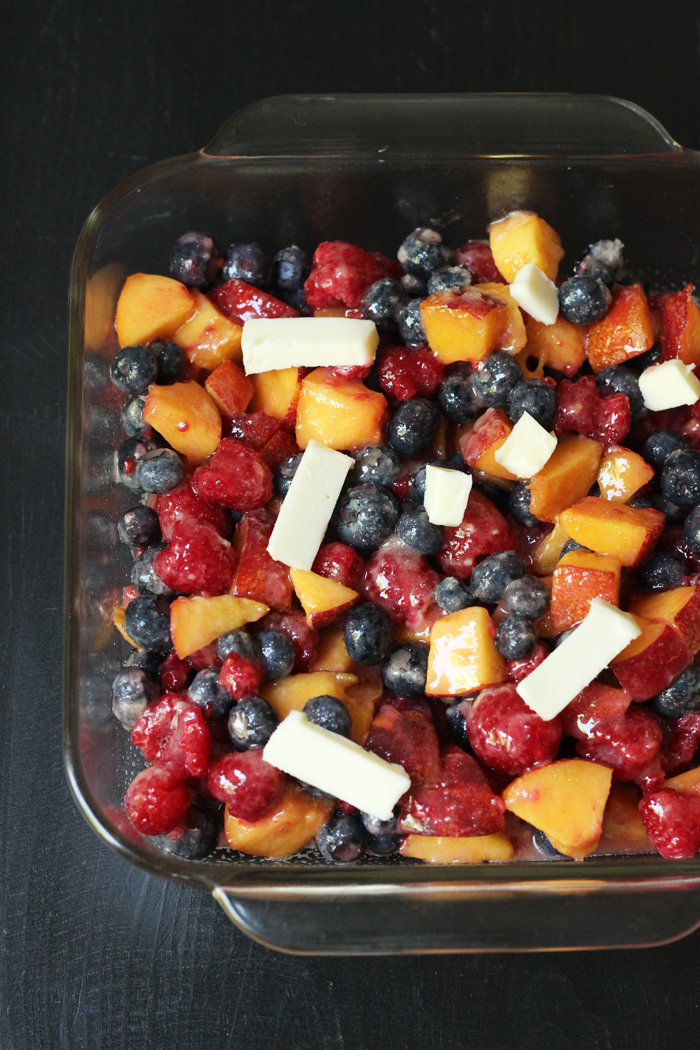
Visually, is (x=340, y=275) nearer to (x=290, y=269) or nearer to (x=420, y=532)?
(x=290, y=269)

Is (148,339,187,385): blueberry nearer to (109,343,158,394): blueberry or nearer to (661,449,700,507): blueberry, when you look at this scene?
(109,343,158,394): blueberry

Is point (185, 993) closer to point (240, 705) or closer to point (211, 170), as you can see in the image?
point (240, 705)

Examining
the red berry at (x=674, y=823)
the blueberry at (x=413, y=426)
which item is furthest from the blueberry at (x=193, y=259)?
the red berry at (x=674, y=823)

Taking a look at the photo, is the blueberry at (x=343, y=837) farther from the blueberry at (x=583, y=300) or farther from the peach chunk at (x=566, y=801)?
the blueberry at (x=583, y=300)

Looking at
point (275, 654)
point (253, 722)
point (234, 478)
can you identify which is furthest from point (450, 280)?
point (253, 722)

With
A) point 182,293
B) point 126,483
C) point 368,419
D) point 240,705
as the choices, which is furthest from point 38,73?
point 240,705

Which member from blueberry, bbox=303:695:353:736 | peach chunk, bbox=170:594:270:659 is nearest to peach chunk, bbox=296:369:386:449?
peach chunk, bbox=170:594:270:659
